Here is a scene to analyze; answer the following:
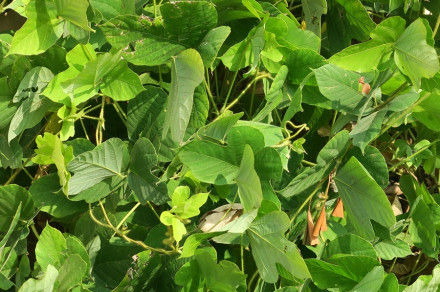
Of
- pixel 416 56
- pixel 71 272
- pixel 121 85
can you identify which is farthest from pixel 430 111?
pixel 71 272

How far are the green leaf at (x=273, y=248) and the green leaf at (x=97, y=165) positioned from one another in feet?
0.64

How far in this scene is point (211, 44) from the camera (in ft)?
2.69

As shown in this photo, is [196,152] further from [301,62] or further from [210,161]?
[301,62]

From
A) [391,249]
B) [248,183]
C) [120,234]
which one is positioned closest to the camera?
[248,183]

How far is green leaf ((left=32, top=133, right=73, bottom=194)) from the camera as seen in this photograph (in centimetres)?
80

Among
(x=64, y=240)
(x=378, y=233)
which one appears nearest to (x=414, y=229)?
(x=378, y=233)

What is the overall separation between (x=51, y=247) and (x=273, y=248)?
298mm

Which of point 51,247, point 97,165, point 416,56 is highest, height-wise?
point 416,56

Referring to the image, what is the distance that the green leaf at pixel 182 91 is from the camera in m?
0.77

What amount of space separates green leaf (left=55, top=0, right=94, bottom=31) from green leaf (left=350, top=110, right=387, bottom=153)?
1.23 feet

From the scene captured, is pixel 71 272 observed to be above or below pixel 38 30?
below

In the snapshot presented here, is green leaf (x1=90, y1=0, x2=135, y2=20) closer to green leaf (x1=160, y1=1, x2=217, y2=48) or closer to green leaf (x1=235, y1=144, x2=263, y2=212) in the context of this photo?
green leaf (x1=160, y1=1, x2=217, y2=48)

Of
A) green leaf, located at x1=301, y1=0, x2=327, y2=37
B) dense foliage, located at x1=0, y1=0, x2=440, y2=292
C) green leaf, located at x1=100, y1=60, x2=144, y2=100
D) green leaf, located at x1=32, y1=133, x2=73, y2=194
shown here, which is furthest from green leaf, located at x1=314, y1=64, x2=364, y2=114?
green leaf, located at x1=32, y1=133, x2=73, y2=194

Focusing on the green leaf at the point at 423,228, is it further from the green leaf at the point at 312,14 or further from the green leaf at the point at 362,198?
the green leaf at the point at 312,14
